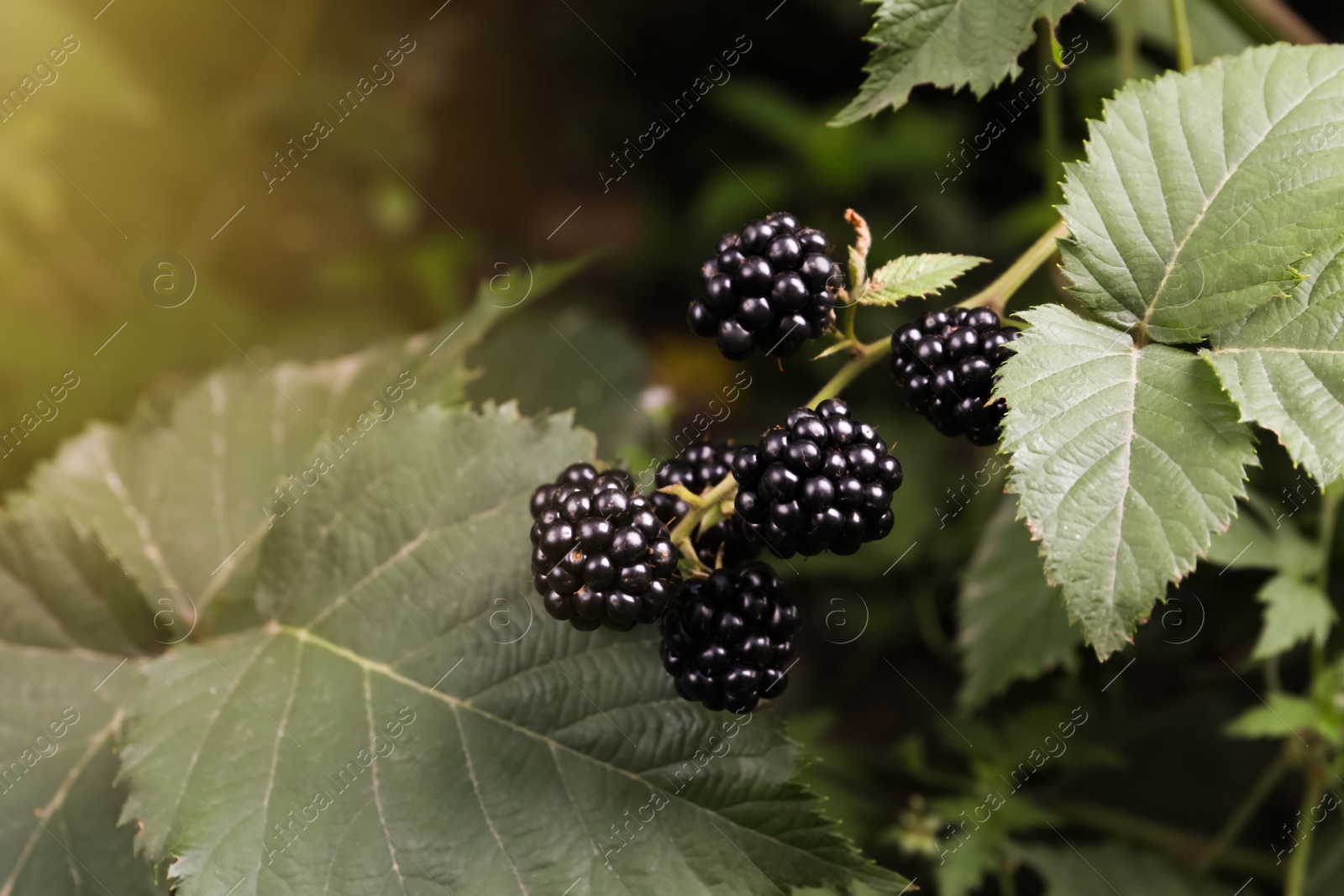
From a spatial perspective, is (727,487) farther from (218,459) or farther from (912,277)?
(218,459)

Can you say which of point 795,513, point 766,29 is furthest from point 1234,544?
point 766,29

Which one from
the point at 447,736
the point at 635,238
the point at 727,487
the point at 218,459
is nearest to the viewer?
the point at 727,487

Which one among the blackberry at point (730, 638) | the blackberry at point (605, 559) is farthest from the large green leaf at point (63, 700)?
the blackberry at point (730, 638)

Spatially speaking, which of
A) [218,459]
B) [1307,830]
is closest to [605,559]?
[218,459]

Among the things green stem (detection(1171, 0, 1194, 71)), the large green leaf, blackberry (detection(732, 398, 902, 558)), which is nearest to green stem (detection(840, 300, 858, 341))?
blackberry (detection(732, 398, 902, 558))

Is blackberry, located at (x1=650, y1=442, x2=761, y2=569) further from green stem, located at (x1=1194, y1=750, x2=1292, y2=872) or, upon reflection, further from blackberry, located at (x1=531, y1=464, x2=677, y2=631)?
green stem, located at (x1=1194, y1=750, x2=1292, y2=872)

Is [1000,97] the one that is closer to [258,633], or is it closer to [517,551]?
[517,551]

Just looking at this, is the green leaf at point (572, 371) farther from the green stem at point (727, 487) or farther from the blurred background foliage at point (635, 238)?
the green stem at point (727, 487)
